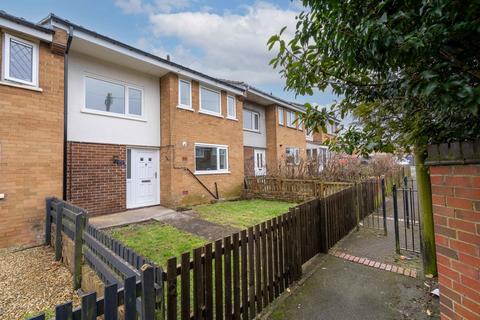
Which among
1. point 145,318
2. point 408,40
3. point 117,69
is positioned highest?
point 117,69

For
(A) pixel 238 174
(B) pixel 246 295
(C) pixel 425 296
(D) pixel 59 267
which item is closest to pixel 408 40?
(B) pixel 246 295

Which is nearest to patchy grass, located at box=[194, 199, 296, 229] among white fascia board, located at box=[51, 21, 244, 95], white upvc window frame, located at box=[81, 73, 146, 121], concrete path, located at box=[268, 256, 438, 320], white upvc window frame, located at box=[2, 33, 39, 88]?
concrete path, located at box=[268, 256, 438, 320]

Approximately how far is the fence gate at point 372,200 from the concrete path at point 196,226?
12.4 ft

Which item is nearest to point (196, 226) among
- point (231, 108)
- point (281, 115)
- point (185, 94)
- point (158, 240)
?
point (158, 240)

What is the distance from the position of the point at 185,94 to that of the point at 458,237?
10224 mm

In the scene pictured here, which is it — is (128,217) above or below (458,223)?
below

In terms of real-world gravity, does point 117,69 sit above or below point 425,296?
above

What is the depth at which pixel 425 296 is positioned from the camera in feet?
10.4

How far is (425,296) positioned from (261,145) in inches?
539

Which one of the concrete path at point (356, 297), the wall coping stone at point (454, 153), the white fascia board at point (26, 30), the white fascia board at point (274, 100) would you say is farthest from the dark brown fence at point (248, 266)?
the white fascia board at point (274, 100)

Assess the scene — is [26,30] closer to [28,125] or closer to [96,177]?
[28,125]

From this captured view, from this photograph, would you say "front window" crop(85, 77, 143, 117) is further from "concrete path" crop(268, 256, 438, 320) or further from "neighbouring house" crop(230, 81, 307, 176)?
"concrete path" crop(268, 256, 438, 320)

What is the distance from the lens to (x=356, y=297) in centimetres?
324

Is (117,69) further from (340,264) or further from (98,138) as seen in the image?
(340,264)
